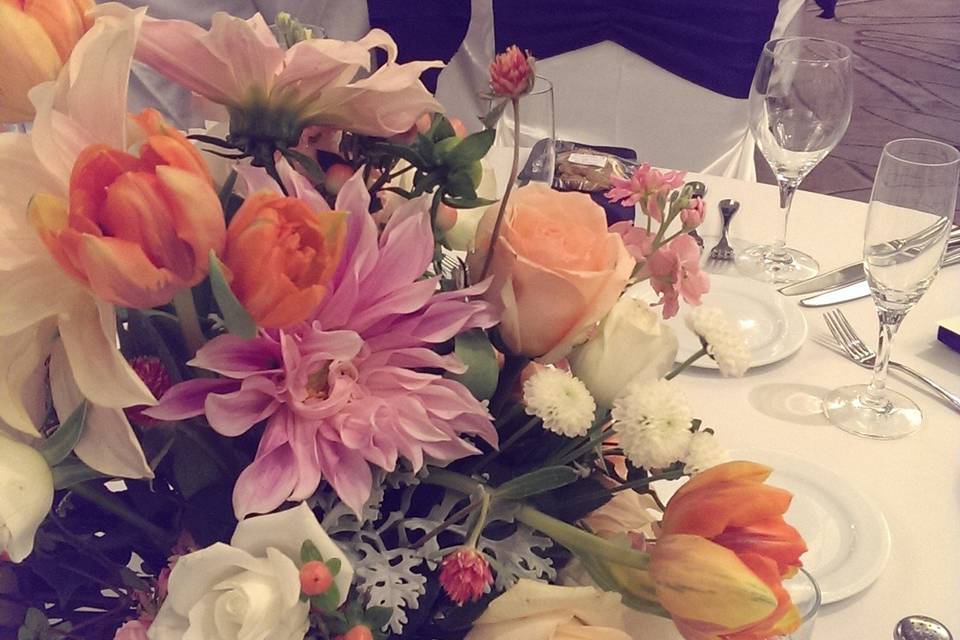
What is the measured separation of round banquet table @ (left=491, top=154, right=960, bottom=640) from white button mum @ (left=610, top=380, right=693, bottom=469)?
11.4 inches

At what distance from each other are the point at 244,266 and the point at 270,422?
0.08m

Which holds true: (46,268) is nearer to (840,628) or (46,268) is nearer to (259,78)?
(259,78)

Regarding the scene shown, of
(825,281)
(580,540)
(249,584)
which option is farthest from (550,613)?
(825,281)

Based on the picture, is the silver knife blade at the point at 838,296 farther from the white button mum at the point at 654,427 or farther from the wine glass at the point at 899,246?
the white button mum at the point at 654,427

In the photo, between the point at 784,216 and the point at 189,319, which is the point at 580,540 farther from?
the point at 784,216

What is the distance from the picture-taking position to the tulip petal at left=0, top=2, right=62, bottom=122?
1.31 feet

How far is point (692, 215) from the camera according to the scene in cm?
53

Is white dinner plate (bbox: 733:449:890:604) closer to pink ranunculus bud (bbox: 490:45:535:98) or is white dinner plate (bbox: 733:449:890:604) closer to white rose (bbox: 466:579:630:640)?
white rose (bbox: 466:579:630:640)

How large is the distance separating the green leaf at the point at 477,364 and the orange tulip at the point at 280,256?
0.32ft

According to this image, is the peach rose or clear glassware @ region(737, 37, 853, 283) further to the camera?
clear glassware @ region(737, 37, 853, 283)

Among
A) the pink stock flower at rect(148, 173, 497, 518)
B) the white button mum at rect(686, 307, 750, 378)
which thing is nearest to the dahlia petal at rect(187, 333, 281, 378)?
the pink stock flower at rect(148, 173, 497, 518)

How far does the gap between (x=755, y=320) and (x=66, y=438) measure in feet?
2.52

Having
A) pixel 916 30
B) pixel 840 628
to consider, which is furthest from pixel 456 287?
pixel 916 30

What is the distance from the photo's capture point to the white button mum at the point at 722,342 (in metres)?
0.49
